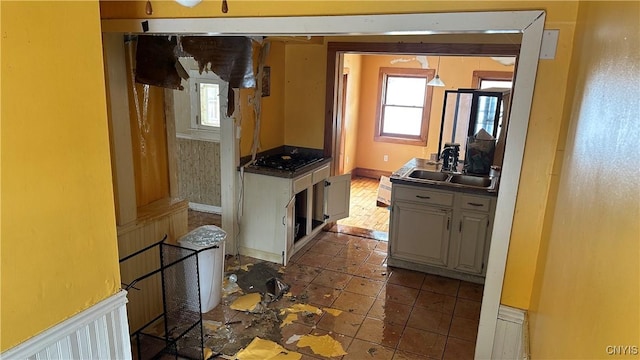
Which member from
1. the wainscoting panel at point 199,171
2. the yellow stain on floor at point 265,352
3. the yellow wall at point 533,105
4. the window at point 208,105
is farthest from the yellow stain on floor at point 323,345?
the window at point 208,105

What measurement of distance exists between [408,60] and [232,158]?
435cm

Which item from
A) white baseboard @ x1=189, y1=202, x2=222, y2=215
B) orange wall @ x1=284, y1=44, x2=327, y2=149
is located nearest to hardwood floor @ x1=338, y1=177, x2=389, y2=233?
orange wall @ x1=284, y1=44, x2=327, y2=149

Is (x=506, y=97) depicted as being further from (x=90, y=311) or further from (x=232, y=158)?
(x=90, y=311)

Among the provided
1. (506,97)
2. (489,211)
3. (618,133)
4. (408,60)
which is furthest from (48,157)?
(408,60)

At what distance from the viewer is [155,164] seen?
3.07 meters

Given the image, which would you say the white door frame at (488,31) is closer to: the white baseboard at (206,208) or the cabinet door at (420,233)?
the cabinet door at (420,233)

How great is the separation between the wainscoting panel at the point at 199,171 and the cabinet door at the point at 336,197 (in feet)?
5.08

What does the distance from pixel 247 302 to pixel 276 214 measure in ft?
3.05

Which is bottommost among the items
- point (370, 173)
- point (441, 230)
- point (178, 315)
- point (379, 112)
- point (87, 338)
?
point (178, 315)

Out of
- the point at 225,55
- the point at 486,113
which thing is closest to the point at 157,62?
the point at 225,55

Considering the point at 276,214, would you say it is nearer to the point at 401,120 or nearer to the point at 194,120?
the point at 194,120

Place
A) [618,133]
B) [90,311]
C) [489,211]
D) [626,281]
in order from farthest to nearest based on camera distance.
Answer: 1. [489,211]
2. [90,311]
3. [618,133]
4. [626,281]

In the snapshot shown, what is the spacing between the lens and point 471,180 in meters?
4.06

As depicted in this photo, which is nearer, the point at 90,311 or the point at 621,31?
the point at 621,31
